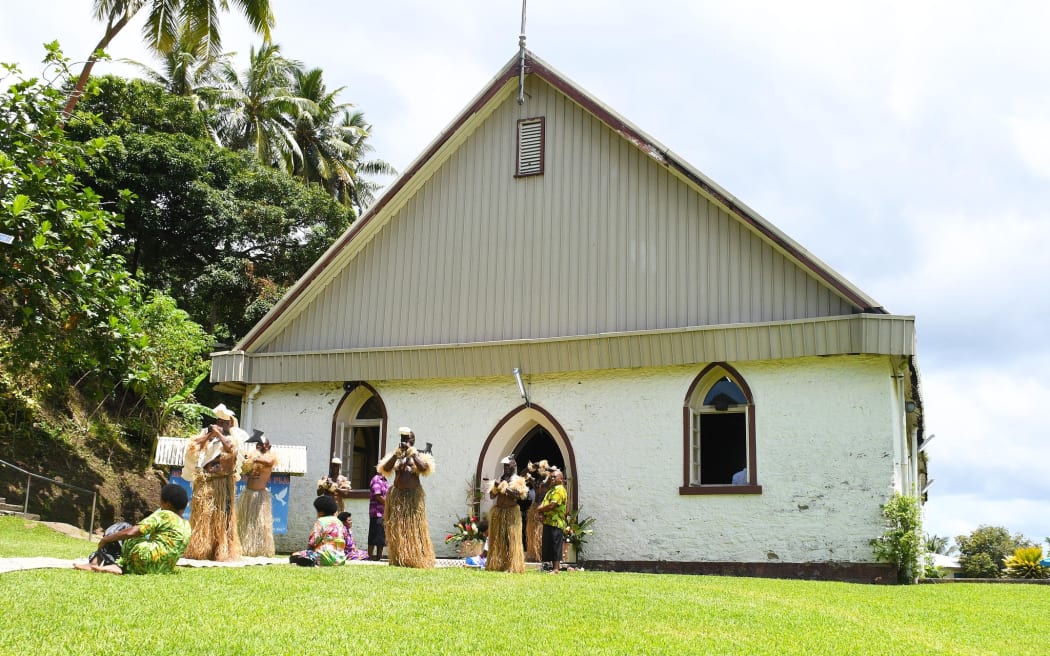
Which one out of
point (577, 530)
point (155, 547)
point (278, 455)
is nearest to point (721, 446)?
point (577, 530)

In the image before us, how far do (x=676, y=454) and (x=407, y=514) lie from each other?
5252 mm

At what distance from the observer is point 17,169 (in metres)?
14.7

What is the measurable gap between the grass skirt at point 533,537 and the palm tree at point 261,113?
94.1ft

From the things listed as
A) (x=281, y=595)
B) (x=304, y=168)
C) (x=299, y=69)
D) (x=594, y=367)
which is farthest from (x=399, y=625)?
(x=299, y=69)

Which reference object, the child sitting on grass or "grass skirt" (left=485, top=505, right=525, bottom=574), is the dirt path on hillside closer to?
"grass skirt" (left=485, top=505, right=525, bottom=574)

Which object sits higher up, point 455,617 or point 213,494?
point 213,494

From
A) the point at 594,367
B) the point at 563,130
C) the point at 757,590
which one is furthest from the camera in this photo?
the point at 563,130

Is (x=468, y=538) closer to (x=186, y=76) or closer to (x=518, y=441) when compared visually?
(x=518, y=441)

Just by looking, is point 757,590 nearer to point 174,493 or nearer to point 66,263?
point 174,493

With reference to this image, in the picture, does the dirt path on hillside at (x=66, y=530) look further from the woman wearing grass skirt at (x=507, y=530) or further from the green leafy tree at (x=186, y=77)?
the green leafy tree at (x=186, y=77)

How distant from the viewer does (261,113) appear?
4184 cm

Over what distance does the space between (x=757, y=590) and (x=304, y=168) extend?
115 ft

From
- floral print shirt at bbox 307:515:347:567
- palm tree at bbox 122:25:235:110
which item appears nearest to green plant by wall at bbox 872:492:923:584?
floral print shirt at bbox 307:515:347:567

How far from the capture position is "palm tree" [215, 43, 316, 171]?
4122cm
